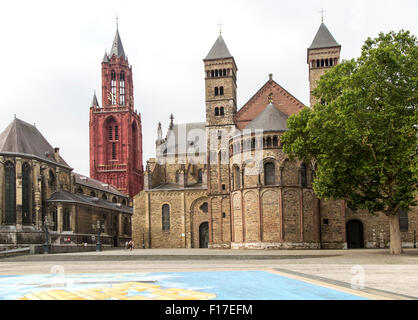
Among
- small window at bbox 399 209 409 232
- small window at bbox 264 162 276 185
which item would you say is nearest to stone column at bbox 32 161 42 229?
small window at bbox 264 162 276 185

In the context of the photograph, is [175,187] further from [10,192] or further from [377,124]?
[377,124]

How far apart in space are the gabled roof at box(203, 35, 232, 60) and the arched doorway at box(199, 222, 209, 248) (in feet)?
61.8

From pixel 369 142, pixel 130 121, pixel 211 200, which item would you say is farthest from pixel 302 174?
pixel 130 121

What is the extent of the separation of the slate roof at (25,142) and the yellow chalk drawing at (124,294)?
44931mm

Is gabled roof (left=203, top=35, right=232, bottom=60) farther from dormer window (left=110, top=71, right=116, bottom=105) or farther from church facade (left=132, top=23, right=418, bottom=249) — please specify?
dormer window (left=110, top=71, right=116, bottom=105)

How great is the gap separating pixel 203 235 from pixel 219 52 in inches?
813

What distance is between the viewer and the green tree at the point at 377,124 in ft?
99.3

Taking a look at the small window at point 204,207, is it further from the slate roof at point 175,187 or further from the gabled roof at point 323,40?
the gabled roof at point 323,40

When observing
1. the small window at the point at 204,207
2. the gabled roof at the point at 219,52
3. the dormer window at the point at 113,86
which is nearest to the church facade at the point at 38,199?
the small window at the point at 204,207

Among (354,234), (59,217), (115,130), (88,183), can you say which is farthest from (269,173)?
(115,130)

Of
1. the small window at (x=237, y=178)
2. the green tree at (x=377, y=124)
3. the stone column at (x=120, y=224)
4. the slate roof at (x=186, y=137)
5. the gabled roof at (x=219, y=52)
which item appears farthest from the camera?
the stone column at (x=120, y=224)

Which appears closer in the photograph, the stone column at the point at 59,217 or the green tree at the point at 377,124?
the green tree at the point at 377,124
